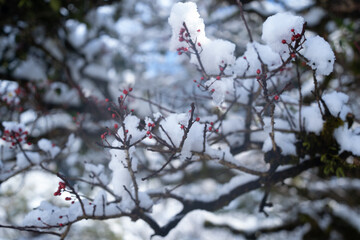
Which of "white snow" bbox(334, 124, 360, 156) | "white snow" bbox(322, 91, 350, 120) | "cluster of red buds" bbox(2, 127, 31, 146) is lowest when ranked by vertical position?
"white snow" bbox(334, 124, 360, 156)

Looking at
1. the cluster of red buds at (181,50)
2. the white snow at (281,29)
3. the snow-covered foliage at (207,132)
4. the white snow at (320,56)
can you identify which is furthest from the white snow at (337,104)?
the cluster of red buds at (181,50)

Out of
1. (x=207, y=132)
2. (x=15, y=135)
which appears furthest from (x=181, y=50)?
(x=15, y=135)

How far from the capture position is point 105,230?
5.39 metres

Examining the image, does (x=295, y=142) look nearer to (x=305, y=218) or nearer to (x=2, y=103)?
(x=305, y=218)

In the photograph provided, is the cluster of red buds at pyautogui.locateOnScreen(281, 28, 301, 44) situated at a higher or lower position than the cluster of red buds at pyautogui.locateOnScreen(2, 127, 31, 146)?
lower

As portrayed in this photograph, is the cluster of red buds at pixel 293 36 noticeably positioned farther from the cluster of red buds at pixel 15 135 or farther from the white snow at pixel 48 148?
the white snow at pixel 48 148

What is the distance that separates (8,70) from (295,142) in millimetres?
4384

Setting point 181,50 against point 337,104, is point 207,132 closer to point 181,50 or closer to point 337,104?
point 181,50

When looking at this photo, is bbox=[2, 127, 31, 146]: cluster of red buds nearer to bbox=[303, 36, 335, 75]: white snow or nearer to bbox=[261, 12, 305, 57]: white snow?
bbox=[261, 12, 305, 57]: white snow

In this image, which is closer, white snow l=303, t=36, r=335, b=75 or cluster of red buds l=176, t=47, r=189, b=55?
white snow l=303, t=36, r=335, b=75

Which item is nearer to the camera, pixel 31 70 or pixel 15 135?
pixel 15 135

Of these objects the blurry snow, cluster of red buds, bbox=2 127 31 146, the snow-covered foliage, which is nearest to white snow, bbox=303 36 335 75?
the snow-covered foliage

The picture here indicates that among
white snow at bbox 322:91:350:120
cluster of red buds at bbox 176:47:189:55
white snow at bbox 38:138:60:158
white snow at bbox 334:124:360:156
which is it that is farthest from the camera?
white snow at bbox 38:138:60:158

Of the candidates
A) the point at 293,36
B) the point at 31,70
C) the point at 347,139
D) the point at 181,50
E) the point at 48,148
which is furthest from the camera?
the point at 31,70
